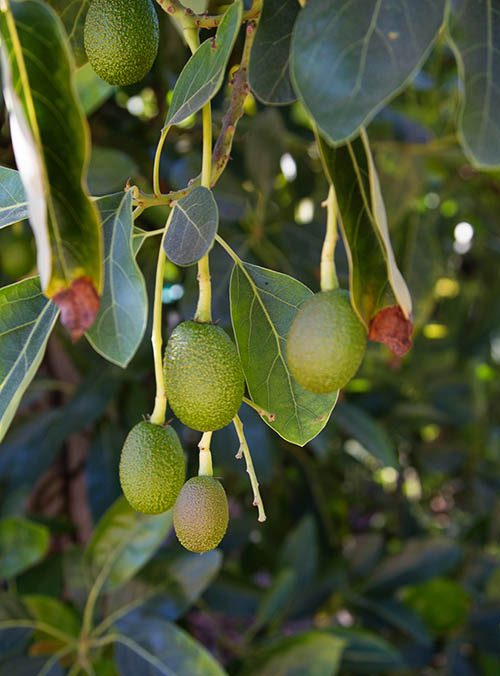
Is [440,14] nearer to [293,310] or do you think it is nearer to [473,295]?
[293,310]

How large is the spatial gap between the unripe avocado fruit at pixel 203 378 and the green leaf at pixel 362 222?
0.13 m

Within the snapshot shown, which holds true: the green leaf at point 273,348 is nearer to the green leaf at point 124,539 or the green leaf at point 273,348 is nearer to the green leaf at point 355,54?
the green leaf at point 355,54

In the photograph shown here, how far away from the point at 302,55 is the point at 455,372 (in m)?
2.51

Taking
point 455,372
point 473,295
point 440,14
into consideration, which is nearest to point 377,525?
point 455,372

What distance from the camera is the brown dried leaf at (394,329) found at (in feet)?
1.73

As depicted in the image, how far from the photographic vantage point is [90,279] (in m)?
0.46

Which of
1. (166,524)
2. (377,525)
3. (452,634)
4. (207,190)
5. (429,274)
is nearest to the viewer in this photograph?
(207,190)

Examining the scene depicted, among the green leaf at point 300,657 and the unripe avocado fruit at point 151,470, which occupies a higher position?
the unripe avocado fruit at point 151,470

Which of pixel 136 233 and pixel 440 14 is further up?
pixel 440 14

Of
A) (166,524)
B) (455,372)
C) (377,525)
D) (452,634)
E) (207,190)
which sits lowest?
(377,525)

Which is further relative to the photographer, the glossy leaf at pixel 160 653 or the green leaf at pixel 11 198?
the glossy leaf at pixel 160 653

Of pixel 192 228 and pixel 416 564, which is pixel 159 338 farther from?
pixel 416 564

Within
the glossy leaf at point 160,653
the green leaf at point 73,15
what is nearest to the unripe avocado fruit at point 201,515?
the green leaf at point 73,15

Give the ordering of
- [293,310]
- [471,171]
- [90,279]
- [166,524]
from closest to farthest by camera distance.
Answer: [90,279], [293,310], [166,524], [471,171]
